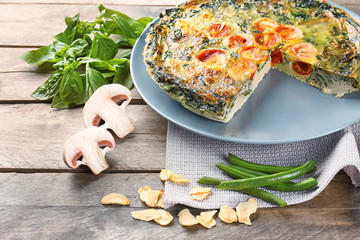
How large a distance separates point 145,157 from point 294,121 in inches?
40.7

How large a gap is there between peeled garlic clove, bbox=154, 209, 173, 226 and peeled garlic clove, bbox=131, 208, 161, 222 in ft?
0.06

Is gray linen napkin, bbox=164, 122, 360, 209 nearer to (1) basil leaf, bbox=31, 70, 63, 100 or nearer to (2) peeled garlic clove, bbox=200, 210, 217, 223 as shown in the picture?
(2) peeled garlic clove, bbox=200, 210, 217, 223

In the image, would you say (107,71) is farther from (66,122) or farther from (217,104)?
(217,104)

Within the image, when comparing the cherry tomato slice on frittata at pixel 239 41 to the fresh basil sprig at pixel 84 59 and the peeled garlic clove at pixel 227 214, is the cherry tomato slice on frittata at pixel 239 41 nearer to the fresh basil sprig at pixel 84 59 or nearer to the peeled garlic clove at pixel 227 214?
the fresh basil sprig at pixel 84 59

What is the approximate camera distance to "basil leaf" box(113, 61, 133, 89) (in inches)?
138

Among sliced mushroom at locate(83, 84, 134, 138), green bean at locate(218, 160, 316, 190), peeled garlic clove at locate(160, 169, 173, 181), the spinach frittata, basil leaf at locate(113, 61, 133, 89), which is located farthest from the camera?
basil leaf at locate(113, 61, 133, 89)

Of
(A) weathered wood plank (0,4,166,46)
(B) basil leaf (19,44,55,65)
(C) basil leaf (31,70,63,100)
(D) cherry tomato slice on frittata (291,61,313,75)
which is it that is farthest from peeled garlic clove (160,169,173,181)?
(A) weathered wood plank (0,4,166,46)

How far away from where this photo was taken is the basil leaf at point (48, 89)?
346 centimetres

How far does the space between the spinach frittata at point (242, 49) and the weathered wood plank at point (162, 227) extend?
2.44 feet

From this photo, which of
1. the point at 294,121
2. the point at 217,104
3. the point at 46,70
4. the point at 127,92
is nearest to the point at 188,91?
the point at 217,104

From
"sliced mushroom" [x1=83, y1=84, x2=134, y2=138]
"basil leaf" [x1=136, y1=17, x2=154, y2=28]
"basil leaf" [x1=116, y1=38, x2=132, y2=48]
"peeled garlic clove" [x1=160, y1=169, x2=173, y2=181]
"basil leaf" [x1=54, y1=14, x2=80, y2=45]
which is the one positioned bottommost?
"peeled garlic clove" [x1=160, y1=169, x2=173, y2=181]

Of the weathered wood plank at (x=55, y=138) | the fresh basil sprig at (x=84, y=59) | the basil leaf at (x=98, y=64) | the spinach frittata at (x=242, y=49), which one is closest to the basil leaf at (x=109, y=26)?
the fresh basil sprig at (x=84, y=59)

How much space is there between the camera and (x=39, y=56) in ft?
12.2

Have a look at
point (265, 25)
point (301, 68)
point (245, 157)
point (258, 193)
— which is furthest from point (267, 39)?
point (258, 193)
